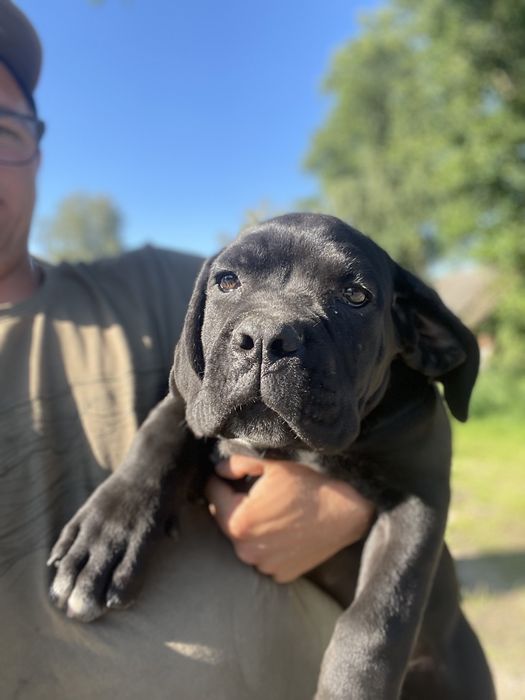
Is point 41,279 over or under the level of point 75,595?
over

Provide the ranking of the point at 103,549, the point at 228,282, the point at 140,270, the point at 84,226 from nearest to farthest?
the point at 103,549
the point at 228,282
the point at 140,270
the point at 84,226

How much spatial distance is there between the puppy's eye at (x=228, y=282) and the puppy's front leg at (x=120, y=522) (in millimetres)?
377

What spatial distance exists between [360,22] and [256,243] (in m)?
35.5

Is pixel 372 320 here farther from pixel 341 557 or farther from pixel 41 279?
pixel 41 279

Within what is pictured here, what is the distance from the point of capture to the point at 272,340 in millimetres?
1559

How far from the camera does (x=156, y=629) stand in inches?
69.0

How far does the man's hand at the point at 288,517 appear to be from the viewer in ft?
6.43

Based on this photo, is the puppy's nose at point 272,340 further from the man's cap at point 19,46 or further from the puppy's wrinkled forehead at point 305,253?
the man's cap at point 19,46

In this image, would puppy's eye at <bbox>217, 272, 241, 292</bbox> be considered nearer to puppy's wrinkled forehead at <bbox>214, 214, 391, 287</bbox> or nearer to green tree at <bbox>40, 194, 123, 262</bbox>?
puppy's wrinkled forehead at <bbox>214, 214, 391, 287</bbox>

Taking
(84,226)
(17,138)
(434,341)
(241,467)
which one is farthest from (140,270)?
(84,226)

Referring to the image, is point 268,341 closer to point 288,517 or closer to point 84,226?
point 288,517

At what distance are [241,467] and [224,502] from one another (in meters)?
0.13

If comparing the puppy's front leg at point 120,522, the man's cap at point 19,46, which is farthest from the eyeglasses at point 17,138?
the puppy's front leg at point 120,522

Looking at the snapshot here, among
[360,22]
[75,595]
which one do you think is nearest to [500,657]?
[75,595]
